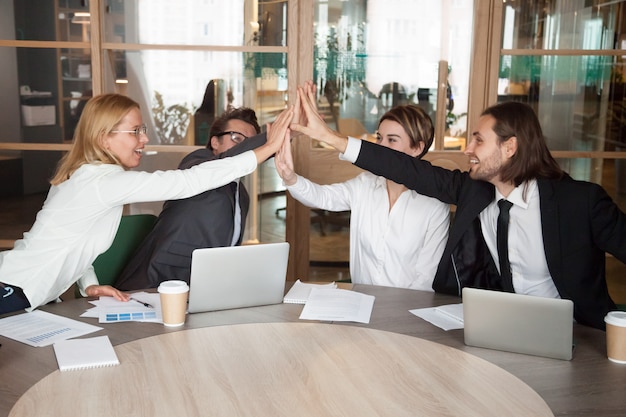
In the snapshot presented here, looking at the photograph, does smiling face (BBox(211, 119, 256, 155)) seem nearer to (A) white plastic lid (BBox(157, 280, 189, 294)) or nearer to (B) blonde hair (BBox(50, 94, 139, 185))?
(B) blonde hair (BBox(50, 94, 139, 185))

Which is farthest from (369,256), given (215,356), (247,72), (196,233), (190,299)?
(247,72)

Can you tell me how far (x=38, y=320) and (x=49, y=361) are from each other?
13.0 inches

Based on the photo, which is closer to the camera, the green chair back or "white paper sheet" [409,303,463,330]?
"white paper sheet" [409,303,463,330]

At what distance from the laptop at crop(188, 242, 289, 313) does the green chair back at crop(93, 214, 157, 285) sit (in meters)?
0.74

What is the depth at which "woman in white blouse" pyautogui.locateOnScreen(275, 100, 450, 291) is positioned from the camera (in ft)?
8.96

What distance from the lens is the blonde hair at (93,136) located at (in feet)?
7.97

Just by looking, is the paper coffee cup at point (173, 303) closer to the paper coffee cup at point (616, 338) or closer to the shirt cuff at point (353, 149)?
the shirt cuff at point (353, 149)

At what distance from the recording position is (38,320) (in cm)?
200

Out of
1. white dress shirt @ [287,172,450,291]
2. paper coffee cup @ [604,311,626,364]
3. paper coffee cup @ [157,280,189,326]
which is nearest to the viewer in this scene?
paper coffee cup @ [604,311,626,364]

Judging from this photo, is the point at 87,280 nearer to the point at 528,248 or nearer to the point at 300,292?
the point at 300,292

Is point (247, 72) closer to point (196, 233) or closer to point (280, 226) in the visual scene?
point (280, 226)

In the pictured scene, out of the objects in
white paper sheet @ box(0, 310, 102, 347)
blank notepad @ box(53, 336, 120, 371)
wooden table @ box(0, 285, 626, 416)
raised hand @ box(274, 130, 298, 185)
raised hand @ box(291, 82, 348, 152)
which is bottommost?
white paper sheet @ box(0, 310, 102, 347)

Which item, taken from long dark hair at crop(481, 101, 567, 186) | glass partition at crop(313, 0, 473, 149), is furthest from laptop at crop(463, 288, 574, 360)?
glass partition at crop(313, 0, 473, 149)

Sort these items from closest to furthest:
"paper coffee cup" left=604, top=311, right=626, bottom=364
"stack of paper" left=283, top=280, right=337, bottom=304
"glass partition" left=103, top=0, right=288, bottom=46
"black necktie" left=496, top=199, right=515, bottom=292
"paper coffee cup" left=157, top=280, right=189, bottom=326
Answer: "paper coffee cup" left=604, top=311, right=626, bottom=364
"paper coffee cup" left=157, top=280, right=189, bottom=326
"stack of paper" left=283, top=280, right=337, bottom=304
"black necktie" left=496, top=199, right=515, bottom=292
"glass partition" left=103, top=0, right=288, bottom=46
